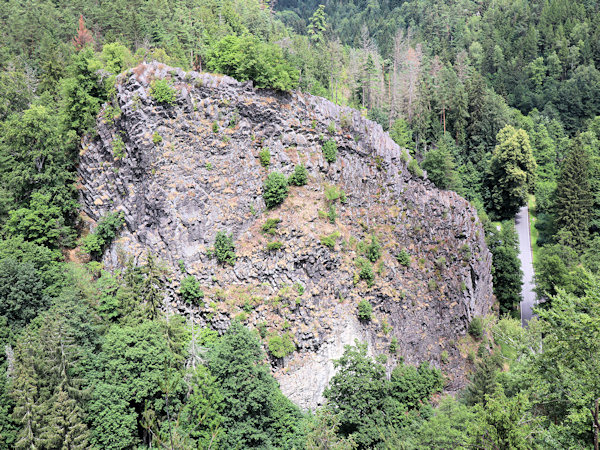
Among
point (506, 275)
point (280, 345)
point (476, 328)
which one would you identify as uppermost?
point (280, 345)

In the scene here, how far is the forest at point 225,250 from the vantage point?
24.2 metres

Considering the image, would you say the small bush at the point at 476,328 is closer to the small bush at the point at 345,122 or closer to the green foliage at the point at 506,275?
the green foliage at the point at 506,275

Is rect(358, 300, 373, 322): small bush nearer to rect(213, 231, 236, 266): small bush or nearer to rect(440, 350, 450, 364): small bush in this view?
rect(440, 350, 450, 364): small bush

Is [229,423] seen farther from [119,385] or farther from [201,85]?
[201,85]

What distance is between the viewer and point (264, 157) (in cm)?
4266

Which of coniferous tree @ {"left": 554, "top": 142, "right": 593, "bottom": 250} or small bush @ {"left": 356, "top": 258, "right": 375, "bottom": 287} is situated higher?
small bush @ {"left": 356, "top": 258, "right": 375, "bottom": 287}

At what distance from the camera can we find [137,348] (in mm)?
32750

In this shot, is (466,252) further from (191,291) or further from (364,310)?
(191,291)

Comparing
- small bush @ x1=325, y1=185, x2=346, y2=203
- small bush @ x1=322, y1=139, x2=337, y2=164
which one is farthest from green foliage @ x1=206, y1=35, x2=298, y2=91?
small bush @ x1=325, y1=185, x2=346, y2=203

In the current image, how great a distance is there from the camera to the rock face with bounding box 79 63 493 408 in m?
38.8

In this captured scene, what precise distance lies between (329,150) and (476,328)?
21.6 metres

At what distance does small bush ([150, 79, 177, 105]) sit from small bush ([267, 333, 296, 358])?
69.6 ft

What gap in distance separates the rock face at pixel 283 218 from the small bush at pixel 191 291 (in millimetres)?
612

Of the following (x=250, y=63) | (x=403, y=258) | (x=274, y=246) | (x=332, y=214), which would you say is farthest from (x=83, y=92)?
(x=403, y=258)
